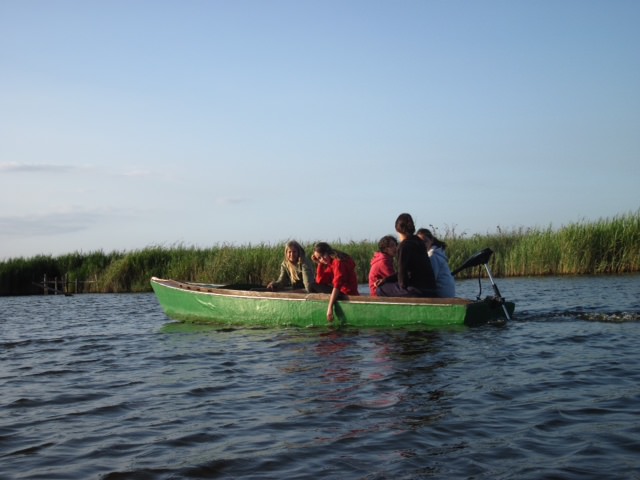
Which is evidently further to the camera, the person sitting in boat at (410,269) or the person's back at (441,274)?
the person's back at (441,274)

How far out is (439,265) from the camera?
34.9ft

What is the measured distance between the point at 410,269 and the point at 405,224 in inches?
28.8

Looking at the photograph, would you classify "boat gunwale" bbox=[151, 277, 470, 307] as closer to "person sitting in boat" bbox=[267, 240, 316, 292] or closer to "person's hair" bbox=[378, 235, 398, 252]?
"person sitting in boat" bbox=[267, 240, 316, 292]

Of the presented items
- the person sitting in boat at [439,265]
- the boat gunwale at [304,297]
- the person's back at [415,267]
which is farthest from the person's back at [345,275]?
the person sitting in boat at [439,265]

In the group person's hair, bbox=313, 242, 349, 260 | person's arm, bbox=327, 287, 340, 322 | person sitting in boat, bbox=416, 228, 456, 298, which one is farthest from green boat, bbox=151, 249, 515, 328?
person's hair, bbox=313, 242, 349, 260

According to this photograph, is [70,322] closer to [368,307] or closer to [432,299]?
[368,307]

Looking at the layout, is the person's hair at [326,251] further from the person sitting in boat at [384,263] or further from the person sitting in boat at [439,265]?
the person sitting in boat at [439,265]

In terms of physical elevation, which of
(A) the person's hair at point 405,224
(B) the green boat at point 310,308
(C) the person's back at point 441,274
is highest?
(A) the person's hair at point 405,224

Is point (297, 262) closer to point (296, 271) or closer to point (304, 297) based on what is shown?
point (296, 271)

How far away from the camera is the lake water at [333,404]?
4508mm

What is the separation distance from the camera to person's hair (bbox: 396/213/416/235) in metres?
9.80

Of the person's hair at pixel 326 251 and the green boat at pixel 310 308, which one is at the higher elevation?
the person's hair at pixel 326 251

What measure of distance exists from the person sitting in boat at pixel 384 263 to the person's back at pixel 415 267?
1.14 ft

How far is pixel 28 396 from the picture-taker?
6992mm
